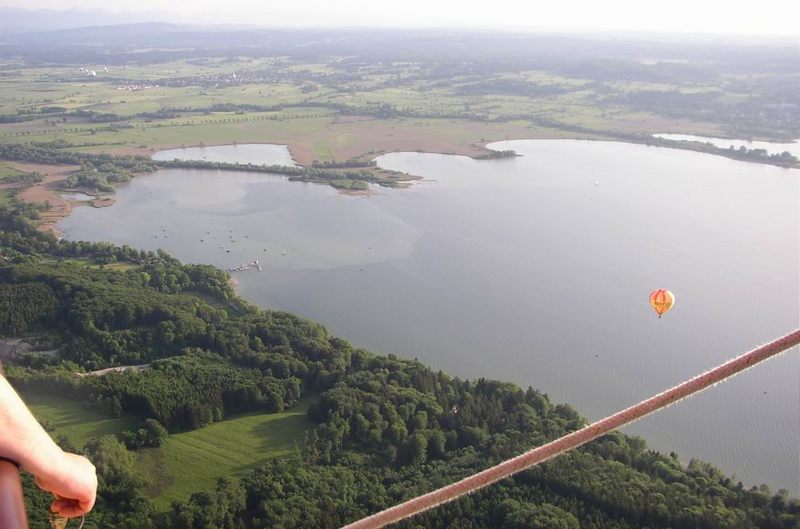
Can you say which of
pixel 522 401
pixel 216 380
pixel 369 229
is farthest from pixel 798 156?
pixel 216 380

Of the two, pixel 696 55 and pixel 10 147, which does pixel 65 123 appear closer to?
pixel 10 147

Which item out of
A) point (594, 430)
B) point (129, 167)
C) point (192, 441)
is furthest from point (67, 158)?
point (594, 430)

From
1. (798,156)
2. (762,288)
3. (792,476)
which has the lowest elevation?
(792,476)

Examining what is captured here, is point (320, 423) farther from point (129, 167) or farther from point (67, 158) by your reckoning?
point (67, 158)

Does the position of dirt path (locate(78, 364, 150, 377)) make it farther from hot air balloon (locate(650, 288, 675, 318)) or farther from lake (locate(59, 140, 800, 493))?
hot air balloon (locate(650, 288, 675, 318))

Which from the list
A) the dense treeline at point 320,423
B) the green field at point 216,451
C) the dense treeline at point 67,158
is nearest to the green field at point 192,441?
the green field at point 216,451

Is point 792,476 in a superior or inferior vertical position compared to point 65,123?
inferior

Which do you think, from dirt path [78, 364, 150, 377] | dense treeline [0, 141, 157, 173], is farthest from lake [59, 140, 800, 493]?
dirt path [78, 364, 150, 377]
